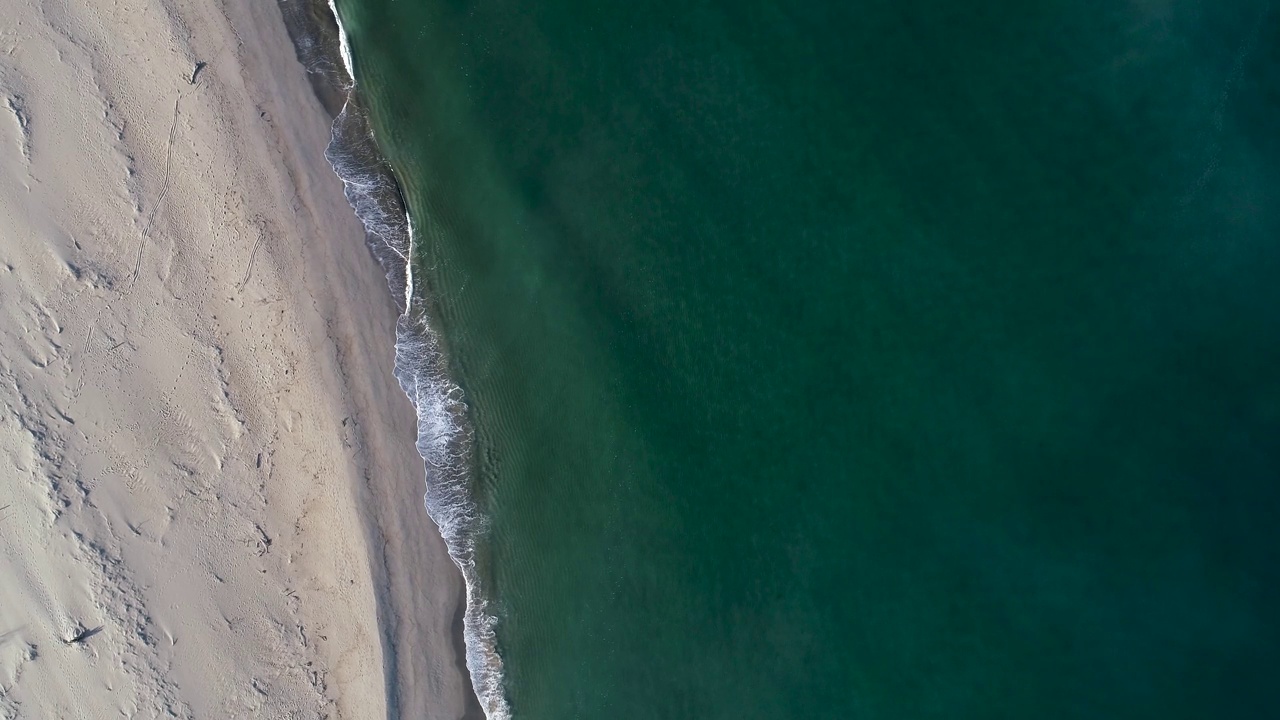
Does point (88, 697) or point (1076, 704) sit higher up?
point (88, 697)

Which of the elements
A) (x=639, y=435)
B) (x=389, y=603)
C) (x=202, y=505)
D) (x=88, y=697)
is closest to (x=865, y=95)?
(x=639, y=435)

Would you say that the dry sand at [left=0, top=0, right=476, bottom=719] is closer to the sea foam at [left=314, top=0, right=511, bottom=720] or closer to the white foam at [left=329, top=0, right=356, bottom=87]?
the sea foam at [left=314, top=0, right=511, bottom=720]

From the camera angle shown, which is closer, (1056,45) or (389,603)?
(389,603)

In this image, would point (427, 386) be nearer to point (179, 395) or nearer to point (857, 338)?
point (179, 395)

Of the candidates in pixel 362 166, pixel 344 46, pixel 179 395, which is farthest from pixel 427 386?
pixel 344 46

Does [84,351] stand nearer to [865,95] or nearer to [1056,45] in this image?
[865,95]

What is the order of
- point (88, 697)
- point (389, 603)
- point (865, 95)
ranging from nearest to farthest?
point (88, 697), point (389, 603), point (865, 95)
